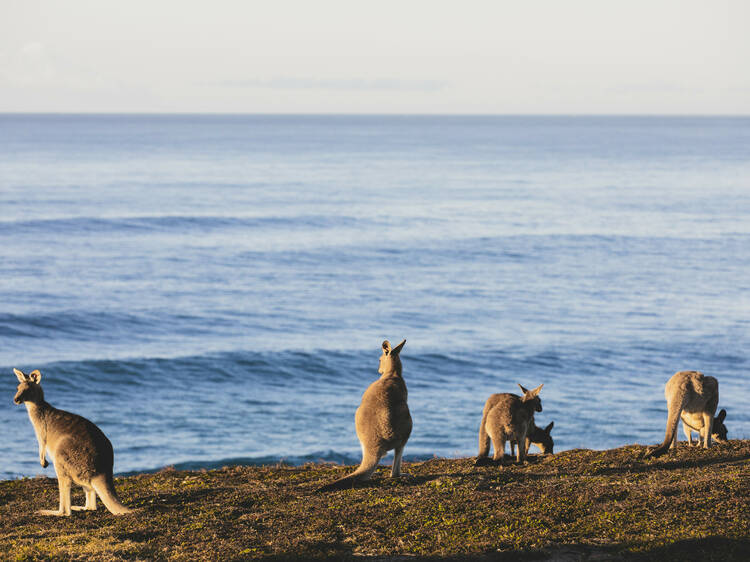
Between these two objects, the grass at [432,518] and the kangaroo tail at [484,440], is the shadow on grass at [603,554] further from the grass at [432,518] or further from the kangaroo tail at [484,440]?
the kangaroo tail at [484,440]

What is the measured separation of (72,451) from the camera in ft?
37.4

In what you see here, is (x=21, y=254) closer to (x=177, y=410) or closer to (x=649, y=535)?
(x=177, y=410)

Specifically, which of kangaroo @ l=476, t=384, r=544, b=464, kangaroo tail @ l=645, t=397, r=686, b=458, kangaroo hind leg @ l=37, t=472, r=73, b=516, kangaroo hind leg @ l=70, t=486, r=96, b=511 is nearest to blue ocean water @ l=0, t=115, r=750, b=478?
kangaroo @ l=476, t=384, r=544, b=464

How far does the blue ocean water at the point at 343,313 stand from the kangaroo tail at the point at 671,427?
18305 millimetres

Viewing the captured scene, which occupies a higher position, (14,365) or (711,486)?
(711,486)

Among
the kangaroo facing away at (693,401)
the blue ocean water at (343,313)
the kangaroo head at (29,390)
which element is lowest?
the blue ocean water at (343,313)

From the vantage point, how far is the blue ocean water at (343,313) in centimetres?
3734

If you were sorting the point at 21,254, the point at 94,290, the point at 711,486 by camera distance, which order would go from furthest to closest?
1. the point at 21,254
2. the point at 94,290
3. the point at 711,486

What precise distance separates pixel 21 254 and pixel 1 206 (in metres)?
29.6

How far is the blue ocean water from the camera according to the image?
37.3 meters

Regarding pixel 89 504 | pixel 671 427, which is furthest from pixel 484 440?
pixel 89 504

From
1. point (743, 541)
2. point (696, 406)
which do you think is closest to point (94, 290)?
point (696, 406)

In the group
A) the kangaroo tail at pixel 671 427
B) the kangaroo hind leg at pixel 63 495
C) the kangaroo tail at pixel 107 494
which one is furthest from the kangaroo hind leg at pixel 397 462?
the kangaroo hind leg at pixel 63 495

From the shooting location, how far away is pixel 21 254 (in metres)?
71.4
